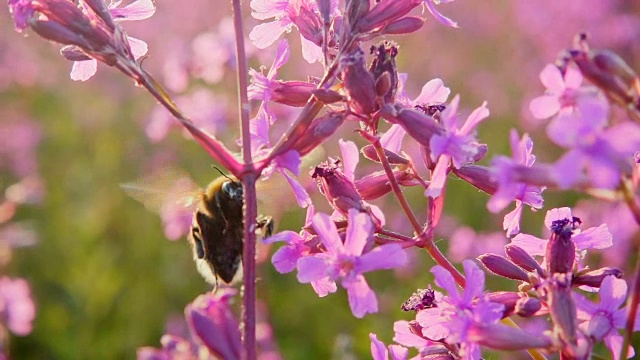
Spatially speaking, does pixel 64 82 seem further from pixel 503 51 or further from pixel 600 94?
pixel 600 94

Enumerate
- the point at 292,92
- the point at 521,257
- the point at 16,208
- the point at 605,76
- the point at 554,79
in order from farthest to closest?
the point at 16,208
the point at 292,92
the point at 521,257
the point at 554,79
the point at 605,76

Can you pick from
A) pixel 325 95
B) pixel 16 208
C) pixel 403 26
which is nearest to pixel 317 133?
pixel 325 95

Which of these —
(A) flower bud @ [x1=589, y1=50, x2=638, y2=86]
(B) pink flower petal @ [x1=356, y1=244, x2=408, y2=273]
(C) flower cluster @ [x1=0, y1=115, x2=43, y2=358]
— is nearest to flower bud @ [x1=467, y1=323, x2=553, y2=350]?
(B) pink flower petal @ [x1=356, y1=244, x2=408, y2=273]

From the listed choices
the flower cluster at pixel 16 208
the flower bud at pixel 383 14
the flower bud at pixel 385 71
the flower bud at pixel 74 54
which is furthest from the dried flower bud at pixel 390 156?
the flower cluster at pixel 16 208

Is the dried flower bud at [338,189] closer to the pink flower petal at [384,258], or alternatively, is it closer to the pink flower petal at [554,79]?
the pink flower petal at [384,258]

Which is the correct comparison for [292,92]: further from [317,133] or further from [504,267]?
Answer: [504,267]

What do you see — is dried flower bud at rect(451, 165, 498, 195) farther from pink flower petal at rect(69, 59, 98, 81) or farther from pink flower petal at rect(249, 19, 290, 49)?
pink flower petal at rect(69, 59, 98, 81)

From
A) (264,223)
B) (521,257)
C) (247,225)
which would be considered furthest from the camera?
(264,223)

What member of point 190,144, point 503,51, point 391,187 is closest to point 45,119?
point 190,144
